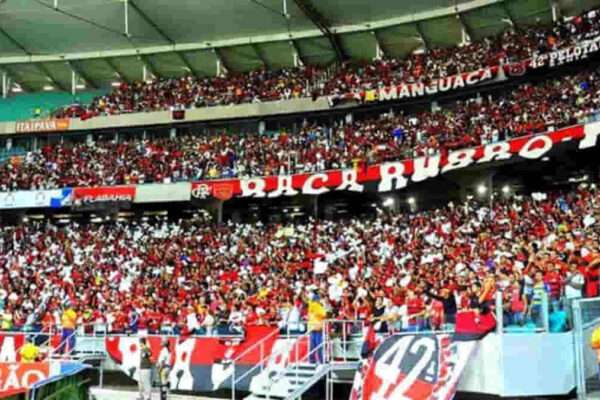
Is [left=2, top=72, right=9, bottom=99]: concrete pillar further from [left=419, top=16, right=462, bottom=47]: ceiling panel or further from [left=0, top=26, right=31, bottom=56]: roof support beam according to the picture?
[left=419, top=16, right=462, bottom=47]: ceiling panel

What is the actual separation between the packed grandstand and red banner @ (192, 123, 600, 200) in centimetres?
8

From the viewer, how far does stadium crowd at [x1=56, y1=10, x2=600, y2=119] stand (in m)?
31.4

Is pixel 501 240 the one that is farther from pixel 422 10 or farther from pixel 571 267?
pixel 422 10

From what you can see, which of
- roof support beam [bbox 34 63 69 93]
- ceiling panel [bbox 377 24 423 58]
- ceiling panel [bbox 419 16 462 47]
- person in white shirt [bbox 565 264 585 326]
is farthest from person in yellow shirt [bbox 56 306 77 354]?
roof support beam [bbox 34 63 69 93]

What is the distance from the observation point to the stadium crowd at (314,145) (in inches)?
1106

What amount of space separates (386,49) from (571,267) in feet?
91.3

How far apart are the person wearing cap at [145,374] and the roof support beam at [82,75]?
30415 mm

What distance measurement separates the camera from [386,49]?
40.1 metres

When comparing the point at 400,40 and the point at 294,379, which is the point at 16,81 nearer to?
the point at 400,40

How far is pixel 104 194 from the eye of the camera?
117 ft

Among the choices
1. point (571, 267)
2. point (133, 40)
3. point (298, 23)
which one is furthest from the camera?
point (133, 40)

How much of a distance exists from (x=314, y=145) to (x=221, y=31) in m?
10.0

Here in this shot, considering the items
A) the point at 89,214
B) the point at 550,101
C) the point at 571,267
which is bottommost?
the point at 571,267

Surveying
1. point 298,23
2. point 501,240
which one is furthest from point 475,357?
point 298,23
